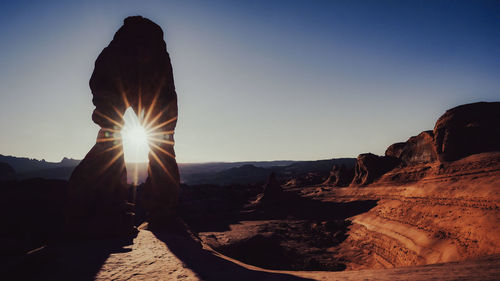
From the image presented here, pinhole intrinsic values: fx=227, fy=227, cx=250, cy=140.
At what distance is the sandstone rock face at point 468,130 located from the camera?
56.2ft

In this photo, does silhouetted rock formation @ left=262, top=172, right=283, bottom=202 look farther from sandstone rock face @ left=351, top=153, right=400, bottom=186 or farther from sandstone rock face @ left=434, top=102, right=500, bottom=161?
sandstone rock face @ left=434, top=102, right=500, bottom=161

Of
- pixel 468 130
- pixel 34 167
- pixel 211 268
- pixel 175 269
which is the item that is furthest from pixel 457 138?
pixel 34 167

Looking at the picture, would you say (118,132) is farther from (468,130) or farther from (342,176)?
(342,176)

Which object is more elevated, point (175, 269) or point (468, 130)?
point (468, 130)

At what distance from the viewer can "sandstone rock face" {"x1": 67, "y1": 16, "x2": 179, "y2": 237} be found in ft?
41.5

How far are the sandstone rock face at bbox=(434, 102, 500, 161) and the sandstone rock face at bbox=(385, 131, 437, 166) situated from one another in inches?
71.3

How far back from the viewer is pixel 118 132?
1460cm

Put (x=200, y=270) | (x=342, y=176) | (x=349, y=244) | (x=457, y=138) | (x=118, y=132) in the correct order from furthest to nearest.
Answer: (x=342, y=176), (x=349, y=244), (x=457, y=138), (x=118, y=132), (x=200, y=270)

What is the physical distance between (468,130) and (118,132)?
25.7 metres

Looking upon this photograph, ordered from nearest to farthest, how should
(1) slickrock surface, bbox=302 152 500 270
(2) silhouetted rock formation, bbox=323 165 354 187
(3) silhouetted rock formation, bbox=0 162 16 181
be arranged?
(1) slickrock surface, bbox=302 152 500 270 → (2) silhouetted rock formation, bbox=323 165 354 187 → (3) silhouetted rock formation, bbox=0 162 16 181

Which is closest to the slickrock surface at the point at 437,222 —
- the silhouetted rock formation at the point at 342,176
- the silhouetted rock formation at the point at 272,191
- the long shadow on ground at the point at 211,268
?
the long shadow on ground at the point at 211,268

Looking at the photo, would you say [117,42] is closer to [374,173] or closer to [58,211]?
[58,211]

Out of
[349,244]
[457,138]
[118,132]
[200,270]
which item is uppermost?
[118,132]

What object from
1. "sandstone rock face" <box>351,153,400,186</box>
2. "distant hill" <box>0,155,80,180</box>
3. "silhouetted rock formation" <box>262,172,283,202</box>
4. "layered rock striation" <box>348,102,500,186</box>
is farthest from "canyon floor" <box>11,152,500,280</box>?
"distant hill" <box>0,155,80,180</box>
